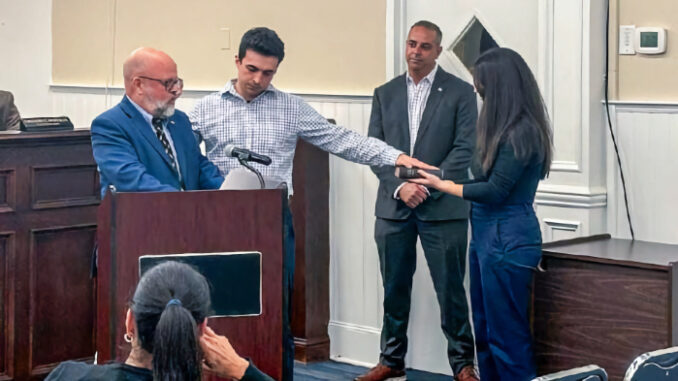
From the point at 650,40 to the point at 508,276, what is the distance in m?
1.03

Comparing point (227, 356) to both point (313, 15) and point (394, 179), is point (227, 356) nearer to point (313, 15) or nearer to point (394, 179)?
point (394, 179)

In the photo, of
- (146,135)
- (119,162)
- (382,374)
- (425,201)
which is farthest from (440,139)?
(119,162)

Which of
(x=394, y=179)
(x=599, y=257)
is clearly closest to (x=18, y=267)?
(x=394, y=179)

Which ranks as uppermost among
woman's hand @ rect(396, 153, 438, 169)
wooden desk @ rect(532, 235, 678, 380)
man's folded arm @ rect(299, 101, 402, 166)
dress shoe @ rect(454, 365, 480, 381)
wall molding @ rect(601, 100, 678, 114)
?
wall molding @ rect(601, 100, 678, 114)

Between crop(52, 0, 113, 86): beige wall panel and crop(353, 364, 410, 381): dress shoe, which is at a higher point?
crop(52, 0, 113, 86): beige wall panel

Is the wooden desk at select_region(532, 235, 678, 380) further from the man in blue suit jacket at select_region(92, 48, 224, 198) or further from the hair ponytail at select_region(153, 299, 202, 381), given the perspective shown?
the hair ponytail at select_region(153, 299, 202, 381)

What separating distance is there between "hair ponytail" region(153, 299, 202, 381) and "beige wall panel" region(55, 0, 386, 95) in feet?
10.3

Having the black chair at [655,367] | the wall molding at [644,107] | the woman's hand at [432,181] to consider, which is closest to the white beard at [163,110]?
the woman's hand at [432,181]

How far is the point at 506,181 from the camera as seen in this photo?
3.80 meters

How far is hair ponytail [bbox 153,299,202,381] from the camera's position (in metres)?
2.05

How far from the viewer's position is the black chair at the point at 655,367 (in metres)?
2.12

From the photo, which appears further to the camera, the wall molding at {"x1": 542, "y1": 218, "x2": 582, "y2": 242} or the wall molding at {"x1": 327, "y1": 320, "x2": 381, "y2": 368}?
the wall molding at {"x1": 327, "y1": 320, "x2": 381, "y2": 368}

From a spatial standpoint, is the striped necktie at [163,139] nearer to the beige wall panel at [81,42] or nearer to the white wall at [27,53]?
the beige wall panel at [81,42]

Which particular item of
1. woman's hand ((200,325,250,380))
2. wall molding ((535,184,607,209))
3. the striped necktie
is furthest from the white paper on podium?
wall molding ((535,184,607,209))
